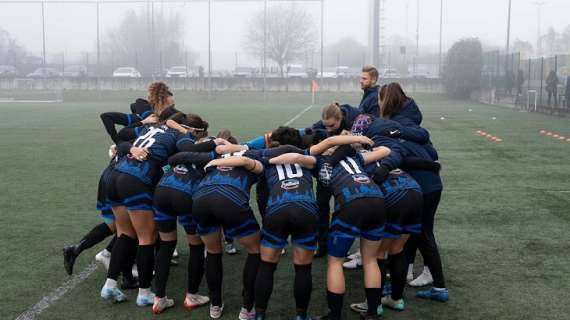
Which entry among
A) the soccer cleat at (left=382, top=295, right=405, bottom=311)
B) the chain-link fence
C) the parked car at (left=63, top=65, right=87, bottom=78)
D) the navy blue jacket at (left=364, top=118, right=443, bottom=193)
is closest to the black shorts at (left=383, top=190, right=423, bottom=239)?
the navy blue jacket at (left=364, top=118, right=443, bottom=193)

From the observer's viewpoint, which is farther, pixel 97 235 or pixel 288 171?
pixel 97 235

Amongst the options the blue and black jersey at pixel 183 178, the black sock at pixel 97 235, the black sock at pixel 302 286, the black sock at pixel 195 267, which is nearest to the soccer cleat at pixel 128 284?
the black sock at pixel 97 235

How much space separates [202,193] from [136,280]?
1.60m

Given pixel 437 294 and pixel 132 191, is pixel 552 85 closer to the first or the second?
pixel 437 294

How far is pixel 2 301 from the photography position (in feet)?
18.5

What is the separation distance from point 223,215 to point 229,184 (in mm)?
264

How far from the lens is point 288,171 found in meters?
5.24

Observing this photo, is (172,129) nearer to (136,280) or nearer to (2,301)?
(136,280)

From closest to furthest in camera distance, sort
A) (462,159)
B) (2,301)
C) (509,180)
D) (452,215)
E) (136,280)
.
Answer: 1. (2,301)
2. (136,280)
3. (452,215)
4. (509,180)
5. (462,159)

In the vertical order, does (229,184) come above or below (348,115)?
below

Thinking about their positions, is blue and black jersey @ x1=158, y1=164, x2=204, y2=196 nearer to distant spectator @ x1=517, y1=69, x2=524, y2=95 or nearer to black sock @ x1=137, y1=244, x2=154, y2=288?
black sock @ x1=137, y1=244, x2=154, y2=288

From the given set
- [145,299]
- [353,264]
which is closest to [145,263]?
[145,299]

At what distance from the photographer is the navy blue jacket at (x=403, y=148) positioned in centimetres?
557

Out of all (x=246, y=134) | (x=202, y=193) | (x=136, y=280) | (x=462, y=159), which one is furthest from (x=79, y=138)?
(x=202, y=193)
